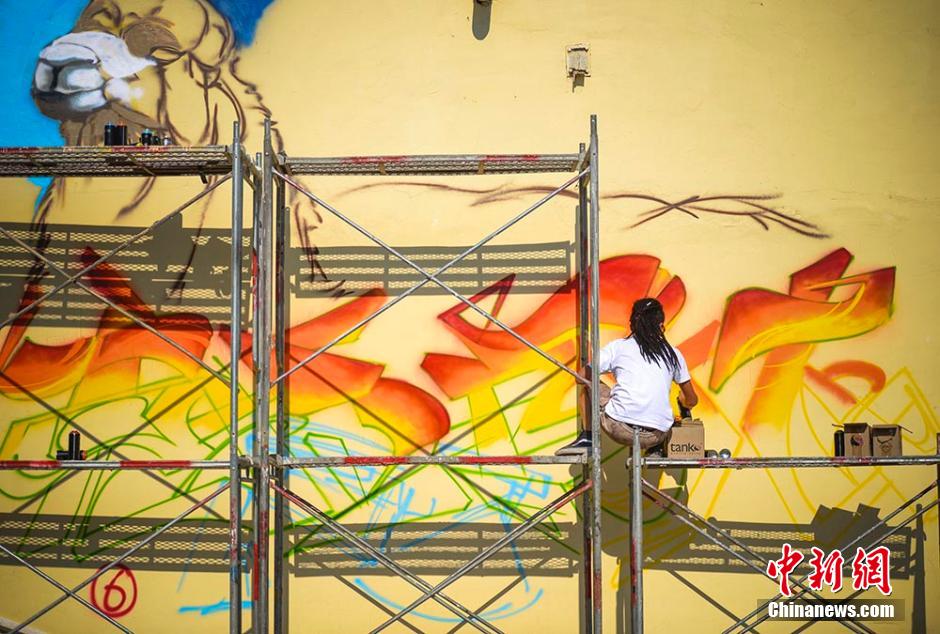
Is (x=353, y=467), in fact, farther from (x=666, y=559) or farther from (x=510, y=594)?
(x=666, y=559)

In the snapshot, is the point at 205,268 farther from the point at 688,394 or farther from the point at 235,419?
the point at 688,394

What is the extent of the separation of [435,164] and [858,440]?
2886 mm

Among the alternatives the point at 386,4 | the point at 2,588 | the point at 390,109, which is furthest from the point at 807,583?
the point at 2,588

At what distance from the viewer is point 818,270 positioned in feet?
21.7

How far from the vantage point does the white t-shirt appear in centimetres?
588

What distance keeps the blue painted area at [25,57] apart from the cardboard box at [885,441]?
17.4 feet

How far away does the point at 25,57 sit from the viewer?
6.79 metres

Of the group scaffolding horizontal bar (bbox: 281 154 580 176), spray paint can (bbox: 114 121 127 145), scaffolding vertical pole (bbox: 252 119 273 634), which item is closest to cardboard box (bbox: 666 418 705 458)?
scaffolding horizontal bar (bbox: 281 154 580 176)

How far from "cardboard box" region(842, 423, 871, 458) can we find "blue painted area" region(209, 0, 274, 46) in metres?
4.39

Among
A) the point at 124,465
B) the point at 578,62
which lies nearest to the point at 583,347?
the point at 578,62

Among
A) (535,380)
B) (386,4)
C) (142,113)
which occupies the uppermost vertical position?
(386,4)

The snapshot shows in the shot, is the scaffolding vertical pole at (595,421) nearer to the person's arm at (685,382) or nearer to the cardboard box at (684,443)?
the cardboard box at (684,443)

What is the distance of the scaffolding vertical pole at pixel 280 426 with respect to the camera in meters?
6.36

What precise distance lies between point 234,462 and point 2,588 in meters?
1.95
